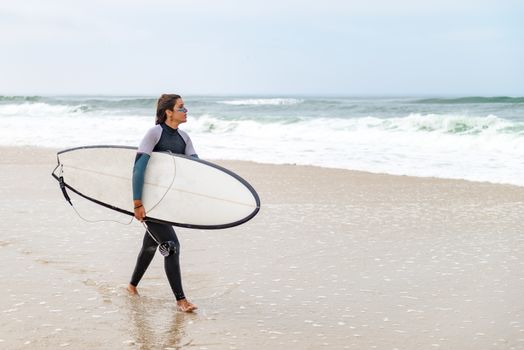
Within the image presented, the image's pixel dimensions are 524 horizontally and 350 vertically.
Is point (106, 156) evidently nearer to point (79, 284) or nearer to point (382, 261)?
point (79, 284)

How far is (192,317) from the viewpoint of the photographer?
14.3 feet

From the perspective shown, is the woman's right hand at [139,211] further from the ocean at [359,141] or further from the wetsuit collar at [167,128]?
the ocean at [359,141]

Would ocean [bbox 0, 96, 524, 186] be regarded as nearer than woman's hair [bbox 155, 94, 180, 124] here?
No

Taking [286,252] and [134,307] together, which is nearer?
A: [134,307]

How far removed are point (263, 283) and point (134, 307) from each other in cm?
103

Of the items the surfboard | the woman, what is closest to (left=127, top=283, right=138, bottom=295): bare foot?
the woman

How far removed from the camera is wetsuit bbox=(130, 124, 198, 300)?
454cm

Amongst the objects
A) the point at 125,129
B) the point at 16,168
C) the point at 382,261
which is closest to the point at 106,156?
the point at 382,261

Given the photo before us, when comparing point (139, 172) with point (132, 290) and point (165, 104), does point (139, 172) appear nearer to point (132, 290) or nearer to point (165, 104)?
point (165, 104)

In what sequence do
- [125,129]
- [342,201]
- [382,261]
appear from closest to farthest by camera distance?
[382,261]
[342,201]
[125,129]

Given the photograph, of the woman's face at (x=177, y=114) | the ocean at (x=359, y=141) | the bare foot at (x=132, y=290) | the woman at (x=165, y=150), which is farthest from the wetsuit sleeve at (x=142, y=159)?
the ocean at (x=359, y=141)

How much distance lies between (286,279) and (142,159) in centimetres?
145

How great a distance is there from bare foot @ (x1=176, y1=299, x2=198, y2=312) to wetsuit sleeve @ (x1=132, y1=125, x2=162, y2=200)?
0.71 meters

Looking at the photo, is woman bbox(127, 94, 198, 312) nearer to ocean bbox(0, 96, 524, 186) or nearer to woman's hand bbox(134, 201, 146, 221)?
woman's hand bbox(134, 201, 146, 221)
